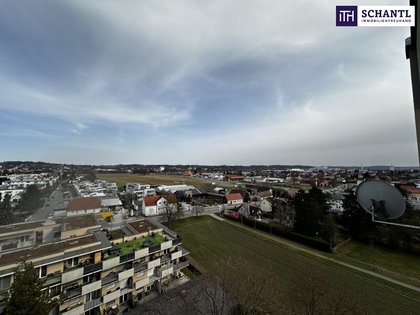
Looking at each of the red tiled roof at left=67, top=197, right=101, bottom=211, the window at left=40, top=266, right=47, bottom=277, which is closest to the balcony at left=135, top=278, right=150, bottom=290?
the window at left=40, top=266, right=47, bottom=277

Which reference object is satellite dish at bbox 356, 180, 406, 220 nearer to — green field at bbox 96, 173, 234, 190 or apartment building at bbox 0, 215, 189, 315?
apartment building at bbox 0, 215, 189, 315

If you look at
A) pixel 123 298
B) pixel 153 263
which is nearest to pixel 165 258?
pixel 153 263

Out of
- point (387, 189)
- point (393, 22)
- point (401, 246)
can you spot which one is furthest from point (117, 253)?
point (401, 246)

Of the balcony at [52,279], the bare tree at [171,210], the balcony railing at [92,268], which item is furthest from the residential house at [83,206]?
the balcony railing at [92,268]

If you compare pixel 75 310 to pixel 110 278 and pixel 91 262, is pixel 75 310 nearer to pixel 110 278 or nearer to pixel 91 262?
pixel 110 278

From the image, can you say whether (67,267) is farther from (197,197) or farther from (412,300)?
(197,197)
